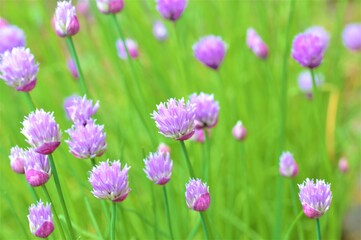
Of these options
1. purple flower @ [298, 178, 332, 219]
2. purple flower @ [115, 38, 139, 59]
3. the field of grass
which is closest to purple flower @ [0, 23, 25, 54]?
the field of grass

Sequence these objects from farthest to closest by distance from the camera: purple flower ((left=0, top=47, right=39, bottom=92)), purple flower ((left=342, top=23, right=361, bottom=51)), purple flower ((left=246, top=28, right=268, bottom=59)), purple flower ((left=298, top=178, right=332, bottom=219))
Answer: purple flower ((left=342, top=23, right=361, bottom=51)) → purple flower ((left=246, top=28, right=268, bottom=59)) → purple flower ((left=0, top=47, right=39, bottom=92)) → purple flower ((left=298, top=178, right=332, bottom=219))

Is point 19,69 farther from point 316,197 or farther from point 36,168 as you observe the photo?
point 316,197

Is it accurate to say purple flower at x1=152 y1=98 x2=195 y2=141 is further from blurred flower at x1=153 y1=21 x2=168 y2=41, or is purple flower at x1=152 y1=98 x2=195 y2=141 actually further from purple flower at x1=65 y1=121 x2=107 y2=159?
blurred flower at x1=153 y1=21 x2=168 y2=41

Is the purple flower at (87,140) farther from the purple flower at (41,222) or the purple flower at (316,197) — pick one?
the purple flower at (316,197)

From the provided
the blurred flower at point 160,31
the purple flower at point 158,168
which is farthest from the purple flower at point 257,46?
the purple flower at point 158,168

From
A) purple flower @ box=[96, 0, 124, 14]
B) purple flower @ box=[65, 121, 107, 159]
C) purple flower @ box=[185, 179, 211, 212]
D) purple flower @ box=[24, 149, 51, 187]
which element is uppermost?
purple flower @ box=[96, 0, 124, 14]

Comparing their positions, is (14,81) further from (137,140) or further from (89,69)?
(89,69)

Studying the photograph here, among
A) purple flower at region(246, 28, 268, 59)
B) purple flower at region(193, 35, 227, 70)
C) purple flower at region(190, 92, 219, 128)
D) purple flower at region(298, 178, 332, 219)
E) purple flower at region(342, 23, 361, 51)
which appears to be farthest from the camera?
purple flower at region(342, 23, 361, 51)
